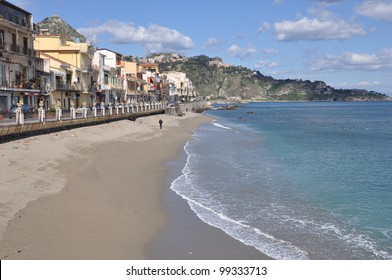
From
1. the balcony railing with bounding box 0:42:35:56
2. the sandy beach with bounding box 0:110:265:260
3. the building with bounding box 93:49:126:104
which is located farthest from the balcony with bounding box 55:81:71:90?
the sandy beach with bounding box 0:110:265:260

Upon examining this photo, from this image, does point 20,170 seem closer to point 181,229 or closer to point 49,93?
point 181,229

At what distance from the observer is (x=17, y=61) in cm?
4275

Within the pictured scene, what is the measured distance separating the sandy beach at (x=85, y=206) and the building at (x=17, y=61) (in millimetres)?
14789

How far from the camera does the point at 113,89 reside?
74312mm

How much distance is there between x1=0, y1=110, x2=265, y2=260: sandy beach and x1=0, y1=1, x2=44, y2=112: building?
14789mm

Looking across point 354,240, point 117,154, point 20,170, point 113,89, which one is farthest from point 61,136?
point 113,89

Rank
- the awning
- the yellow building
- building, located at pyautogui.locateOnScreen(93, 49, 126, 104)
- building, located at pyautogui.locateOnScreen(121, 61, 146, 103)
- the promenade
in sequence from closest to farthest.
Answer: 1. the promenade
2. the awning
3. the yellow building
4. building, located at pyautogui.locateOnScreen(93, 49, 126, 104)
5. building, located at pyautogui.locateOnScreen(121, 61, 146, 103)

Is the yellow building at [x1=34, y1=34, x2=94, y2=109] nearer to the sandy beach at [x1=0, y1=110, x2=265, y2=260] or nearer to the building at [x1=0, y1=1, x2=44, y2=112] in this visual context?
the building at [x1=0, y1=1, x2=44, y2=112]

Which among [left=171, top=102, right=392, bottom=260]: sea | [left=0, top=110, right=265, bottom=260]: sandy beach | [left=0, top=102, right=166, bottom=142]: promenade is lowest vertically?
[left=171, top=102, right=392, bottom=260]: sea

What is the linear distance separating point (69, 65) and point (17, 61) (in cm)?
1384

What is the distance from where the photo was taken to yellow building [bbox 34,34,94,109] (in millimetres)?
54125

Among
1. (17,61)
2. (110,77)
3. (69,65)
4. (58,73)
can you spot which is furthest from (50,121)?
(110,77)

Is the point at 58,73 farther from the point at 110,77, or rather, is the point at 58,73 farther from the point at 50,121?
the point at 50,121

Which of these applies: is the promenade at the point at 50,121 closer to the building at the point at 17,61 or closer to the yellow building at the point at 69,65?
the building at the point at 17,61
